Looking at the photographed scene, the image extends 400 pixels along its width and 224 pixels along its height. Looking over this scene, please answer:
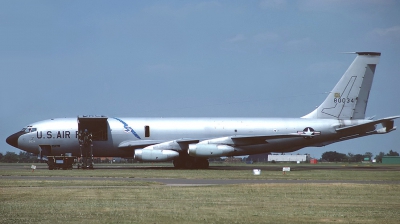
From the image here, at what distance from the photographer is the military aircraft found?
50219 millimetres

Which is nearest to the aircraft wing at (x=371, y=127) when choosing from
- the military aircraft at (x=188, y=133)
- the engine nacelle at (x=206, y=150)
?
the military aircraft at (x=188, y=133)

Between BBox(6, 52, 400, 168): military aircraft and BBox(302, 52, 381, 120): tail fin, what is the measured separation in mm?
89

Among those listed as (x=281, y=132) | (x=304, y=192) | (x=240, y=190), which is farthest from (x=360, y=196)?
(x=281, y=132)

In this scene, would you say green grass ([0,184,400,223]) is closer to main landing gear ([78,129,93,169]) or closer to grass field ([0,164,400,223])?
grass field ([0,164,400,223])

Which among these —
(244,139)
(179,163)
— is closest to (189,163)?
(179,163)

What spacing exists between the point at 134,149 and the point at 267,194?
2951 cm

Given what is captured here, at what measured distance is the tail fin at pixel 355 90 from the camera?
53.4m

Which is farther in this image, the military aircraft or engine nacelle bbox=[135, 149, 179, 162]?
the military aircraft

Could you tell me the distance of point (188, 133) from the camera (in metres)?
51.2

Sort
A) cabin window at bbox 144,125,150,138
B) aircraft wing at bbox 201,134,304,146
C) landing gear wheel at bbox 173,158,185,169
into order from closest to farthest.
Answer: aircraft wing at bbox 201,134,304,146 < landing gear wheel at bbox 173,158,185,169 < cabin window at bbox 144,125,150,138

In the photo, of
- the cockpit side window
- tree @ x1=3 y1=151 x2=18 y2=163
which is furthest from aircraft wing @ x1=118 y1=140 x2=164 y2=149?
tree @ x1=3 y1=151 x2=18 y2=163

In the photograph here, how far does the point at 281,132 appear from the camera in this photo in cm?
5153

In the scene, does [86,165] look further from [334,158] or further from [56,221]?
[334,158]

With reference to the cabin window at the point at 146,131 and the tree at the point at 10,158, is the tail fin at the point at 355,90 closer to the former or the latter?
the cabin window at the point at 146,131
